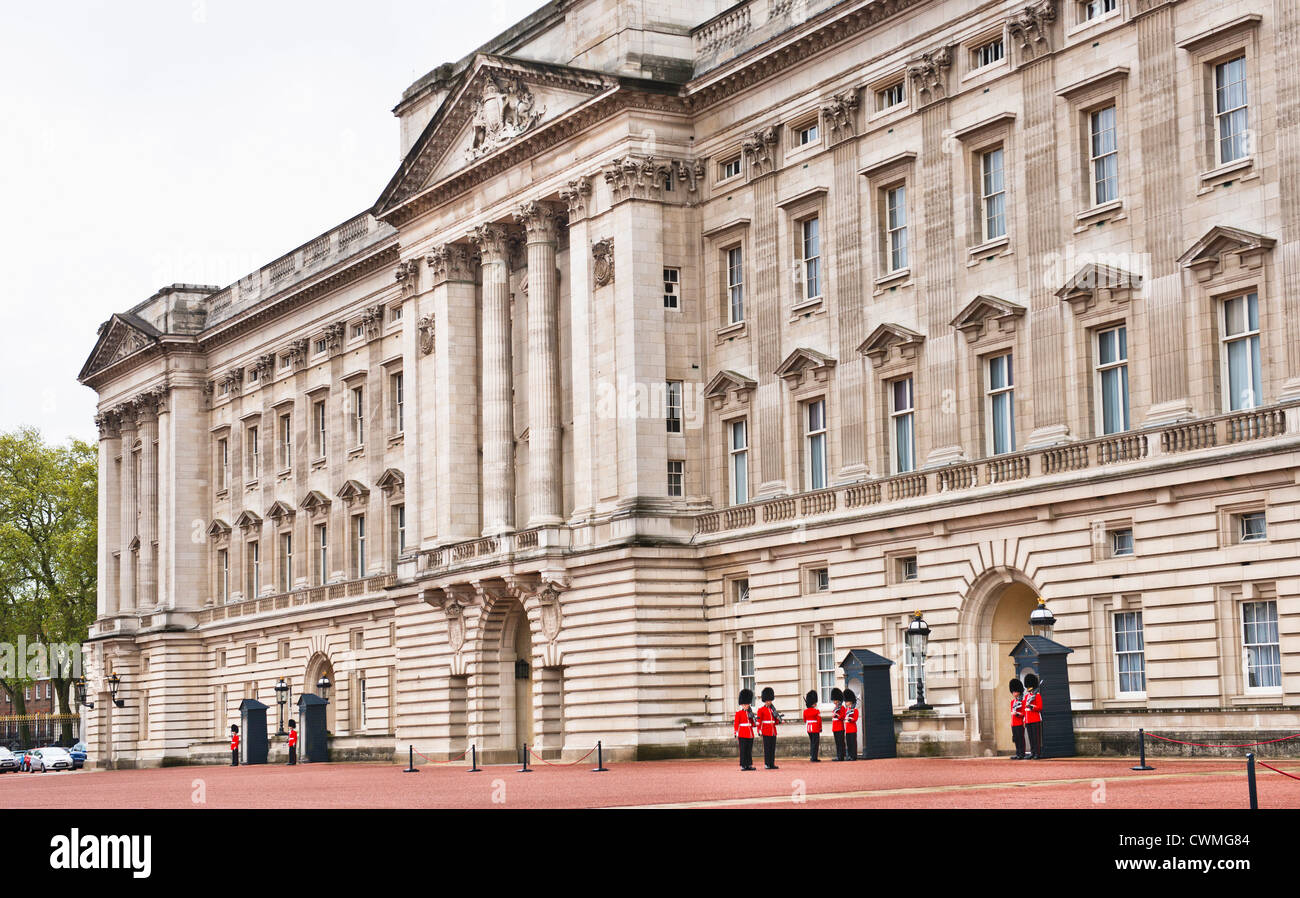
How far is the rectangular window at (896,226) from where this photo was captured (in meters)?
50.4

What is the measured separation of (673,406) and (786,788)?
2452 centimetres

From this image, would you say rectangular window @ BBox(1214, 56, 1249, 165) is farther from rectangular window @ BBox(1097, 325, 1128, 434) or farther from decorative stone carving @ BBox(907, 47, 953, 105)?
decorative stone carving @ BBox(907, 47, 953, 105)

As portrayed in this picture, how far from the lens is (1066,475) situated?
4344 cm

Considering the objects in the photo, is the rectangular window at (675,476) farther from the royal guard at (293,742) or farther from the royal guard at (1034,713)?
the royal guard at (293,742)

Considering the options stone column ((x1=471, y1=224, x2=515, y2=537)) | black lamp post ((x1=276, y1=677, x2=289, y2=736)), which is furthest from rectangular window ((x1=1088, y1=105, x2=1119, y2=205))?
black lamp post ((x1=276, y1=677, x2=289, y2=736))

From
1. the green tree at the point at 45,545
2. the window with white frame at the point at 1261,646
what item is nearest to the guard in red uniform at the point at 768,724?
the window with white frame at the point at 1261,646

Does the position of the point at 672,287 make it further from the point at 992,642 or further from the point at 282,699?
the point at 282,699

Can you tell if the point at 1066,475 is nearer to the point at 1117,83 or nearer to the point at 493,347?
the point at 1117,83

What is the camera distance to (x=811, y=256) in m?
53.6

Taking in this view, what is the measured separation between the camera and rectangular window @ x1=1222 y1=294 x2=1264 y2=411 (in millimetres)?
39875

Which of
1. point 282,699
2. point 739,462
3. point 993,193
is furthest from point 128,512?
point 993,193

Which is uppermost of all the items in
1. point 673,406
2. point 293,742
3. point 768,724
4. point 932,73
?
point 932,73

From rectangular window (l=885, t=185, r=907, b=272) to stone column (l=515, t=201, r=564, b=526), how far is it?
13204 mm
